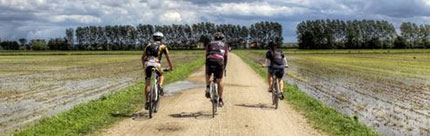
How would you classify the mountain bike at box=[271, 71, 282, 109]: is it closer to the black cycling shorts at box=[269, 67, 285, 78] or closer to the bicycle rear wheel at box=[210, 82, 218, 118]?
the black cycling shorts at box=[269, 67, 285, 78]

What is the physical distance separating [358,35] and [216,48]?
163 meters

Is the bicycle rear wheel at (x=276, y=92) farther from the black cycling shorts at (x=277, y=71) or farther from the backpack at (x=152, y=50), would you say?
the backpack at (x=152, y=50)

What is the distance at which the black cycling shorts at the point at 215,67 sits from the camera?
1298 cm

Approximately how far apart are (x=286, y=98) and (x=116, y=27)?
180m

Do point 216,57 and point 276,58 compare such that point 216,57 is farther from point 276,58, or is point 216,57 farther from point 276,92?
point 276,58

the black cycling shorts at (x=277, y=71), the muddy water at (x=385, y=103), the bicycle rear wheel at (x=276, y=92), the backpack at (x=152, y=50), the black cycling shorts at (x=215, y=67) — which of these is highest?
the backpack at (x=152, y=50)

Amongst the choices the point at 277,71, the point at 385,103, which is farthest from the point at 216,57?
the point at 385,103

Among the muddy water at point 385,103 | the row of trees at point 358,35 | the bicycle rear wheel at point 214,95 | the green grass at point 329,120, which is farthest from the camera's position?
the row of trees at point 358,35

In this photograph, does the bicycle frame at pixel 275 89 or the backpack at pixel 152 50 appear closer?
the backpack at pixel 152 50

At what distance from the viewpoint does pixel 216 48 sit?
42.6 ft

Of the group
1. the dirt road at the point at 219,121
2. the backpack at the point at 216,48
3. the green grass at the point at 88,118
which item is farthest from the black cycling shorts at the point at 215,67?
the green grass at the point at 88,118

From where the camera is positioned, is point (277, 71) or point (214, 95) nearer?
point (214, 95)

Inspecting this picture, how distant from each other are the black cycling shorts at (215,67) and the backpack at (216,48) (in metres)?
0.17

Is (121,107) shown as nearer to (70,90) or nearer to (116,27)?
(70,90)
